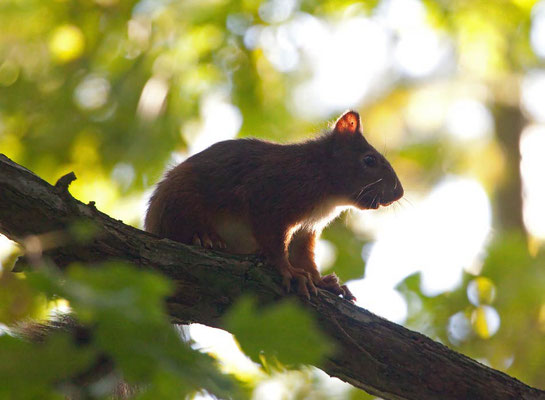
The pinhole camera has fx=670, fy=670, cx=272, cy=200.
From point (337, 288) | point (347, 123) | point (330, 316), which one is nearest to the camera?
point (330, 316)

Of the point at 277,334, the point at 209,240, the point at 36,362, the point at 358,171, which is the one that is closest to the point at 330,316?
the point at 209,240

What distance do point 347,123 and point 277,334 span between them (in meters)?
4.06

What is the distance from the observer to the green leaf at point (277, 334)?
1.28 metres

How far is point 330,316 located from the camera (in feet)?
12.1

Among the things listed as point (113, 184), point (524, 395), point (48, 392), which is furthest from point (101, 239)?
point (113, 184)

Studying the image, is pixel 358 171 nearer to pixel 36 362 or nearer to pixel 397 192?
pixel 397 192

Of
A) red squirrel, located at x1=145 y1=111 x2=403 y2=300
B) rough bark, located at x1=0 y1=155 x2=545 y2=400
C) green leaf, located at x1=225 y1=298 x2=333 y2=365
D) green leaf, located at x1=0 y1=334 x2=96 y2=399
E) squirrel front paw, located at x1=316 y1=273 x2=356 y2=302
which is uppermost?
red squirrel, located at x1=145 y1=111 x2=403 y2=300

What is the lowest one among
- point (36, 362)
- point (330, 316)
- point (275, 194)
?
point (36, 362)

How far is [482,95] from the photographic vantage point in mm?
9305

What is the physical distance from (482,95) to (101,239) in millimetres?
7336

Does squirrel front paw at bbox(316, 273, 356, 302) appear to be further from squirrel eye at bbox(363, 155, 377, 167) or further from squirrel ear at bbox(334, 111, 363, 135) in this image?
squirrel ear at bbox(334, 111, 363, 135)

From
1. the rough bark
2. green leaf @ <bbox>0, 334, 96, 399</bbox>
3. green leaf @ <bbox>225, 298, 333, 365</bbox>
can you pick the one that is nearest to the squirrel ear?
the rough bark

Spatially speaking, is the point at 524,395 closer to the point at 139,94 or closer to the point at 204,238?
the point at 204,238

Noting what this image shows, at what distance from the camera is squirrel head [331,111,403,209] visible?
5082 mm
